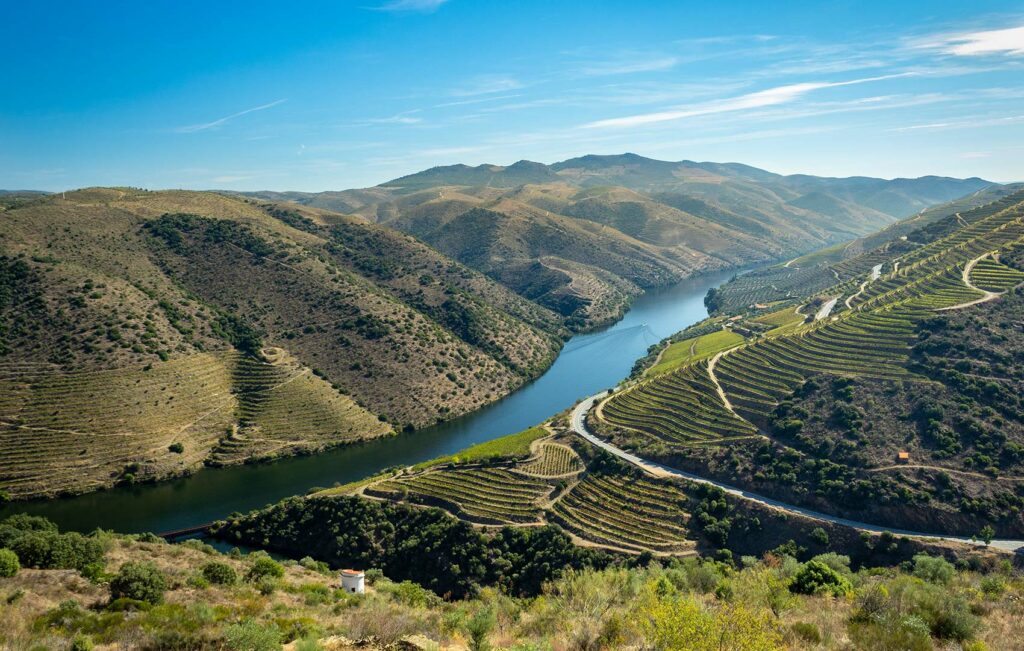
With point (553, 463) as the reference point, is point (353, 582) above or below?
above

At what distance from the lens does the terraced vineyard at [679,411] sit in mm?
66250

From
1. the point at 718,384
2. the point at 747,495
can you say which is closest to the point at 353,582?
the point at 747,495

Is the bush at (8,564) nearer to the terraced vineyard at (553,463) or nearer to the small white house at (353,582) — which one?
the small white house at (353,582)

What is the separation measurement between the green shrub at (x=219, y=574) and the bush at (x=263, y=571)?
1.49 m

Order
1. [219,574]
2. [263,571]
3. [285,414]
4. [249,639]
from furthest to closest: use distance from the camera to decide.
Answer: [285,414]
[263,571]
[219,574]
[249,639]

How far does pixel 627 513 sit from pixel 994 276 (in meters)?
68.7

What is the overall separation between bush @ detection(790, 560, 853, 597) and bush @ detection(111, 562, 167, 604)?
34.1 metres

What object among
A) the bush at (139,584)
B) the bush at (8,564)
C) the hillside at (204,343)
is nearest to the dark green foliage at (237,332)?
the hillside at (204,343)

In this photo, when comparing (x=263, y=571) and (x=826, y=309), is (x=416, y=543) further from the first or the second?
Result: (x=826, y=309)

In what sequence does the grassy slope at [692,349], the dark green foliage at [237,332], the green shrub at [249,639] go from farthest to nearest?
the dark green foliage at [237,332] → the grassy slope at [692,349] → the green shrub at [249,639]

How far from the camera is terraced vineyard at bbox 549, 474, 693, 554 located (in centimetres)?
5156

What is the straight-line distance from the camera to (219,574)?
3538 centimetres

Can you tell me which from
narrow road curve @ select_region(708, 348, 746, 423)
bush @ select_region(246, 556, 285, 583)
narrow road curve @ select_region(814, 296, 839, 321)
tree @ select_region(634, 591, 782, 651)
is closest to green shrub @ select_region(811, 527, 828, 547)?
narrow road curve @ select_region(708, 348, 746, 423)

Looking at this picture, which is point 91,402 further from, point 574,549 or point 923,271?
point 923,271
